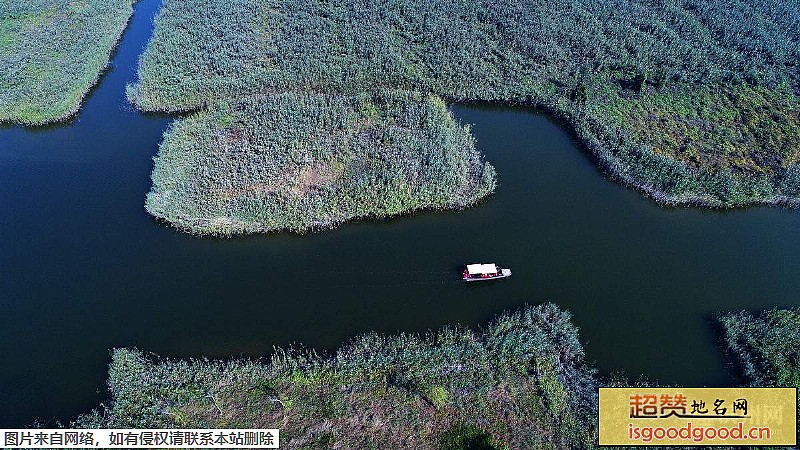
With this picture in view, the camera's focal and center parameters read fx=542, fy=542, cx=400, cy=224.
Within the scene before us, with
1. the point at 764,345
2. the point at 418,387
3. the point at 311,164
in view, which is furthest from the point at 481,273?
the point at 311,164

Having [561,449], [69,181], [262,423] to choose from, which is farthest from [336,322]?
[69,181]

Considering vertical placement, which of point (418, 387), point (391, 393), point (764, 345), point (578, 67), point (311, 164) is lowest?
point (391, 393)

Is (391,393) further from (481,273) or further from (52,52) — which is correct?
(52,52)

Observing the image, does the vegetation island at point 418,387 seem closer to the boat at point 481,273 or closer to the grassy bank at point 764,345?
the grassy bank at point 764,345

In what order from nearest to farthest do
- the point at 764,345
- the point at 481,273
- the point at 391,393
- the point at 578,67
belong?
the point at 391,393 < the point at 764,345 < the point at 481,273 < the point at 578,67

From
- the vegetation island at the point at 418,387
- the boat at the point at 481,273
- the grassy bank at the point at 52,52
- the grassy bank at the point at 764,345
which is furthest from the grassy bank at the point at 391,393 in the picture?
the grassy bank at the point at 52,52

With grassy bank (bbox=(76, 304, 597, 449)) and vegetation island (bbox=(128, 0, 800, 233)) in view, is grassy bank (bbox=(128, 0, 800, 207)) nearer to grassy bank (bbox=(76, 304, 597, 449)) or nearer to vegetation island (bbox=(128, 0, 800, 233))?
vegetation island (bbox=(128, 0, 800, 233))

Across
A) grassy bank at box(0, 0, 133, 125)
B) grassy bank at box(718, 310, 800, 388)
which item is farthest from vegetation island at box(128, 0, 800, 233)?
grassy bank at box(718, 310, 800, 388)
